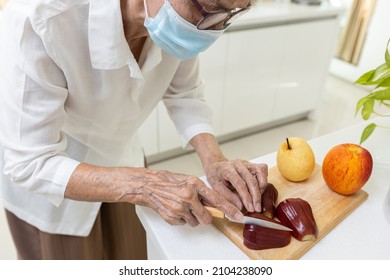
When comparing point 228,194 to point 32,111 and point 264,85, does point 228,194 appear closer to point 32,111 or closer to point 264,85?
point 32,111

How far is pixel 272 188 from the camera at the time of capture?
27.5 inches

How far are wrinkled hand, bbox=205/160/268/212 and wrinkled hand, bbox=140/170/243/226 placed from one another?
0.05 meters

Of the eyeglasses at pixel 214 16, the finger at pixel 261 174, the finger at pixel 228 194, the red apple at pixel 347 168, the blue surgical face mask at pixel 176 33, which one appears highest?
the eyeglasses at pixel 214 16

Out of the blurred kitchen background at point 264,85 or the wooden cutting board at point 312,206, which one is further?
the blurred kitchen background at point 264,85

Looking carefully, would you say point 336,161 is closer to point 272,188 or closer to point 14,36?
point 272,188

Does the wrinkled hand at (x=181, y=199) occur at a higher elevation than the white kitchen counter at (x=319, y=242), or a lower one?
higher

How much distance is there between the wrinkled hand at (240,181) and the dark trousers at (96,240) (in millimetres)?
410

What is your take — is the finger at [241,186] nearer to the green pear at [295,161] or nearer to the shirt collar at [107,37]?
the green pear at [295,161]

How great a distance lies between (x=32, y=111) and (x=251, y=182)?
1.47 ft

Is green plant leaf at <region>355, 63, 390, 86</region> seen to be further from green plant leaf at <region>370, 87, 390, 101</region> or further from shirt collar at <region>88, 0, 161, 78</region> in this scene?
shirt collar at <region>88, 0, 161, 78</region>

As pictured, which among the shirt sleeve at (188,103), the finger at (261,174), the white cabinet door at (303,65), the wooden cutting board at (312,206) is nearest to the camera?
the wooden cutting board at (312,206)

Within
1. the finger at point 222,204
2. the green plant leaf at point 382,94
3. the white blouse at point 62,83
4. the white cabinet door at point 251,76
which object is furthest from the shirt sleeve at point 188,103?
the white cabinet door at point 251,76

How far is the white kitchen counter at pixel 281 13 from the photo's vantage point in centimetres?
191

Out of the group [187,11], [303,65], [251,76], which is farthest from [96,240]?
[303,65]
